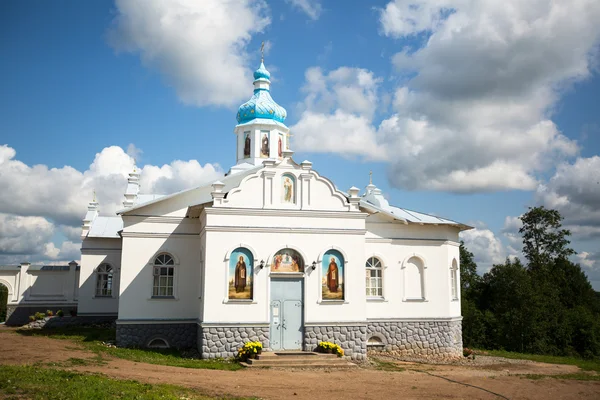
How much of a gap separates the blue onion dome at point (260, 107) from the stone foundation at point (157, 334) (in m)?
10.7

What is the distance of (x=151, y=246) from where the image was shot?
19938mm

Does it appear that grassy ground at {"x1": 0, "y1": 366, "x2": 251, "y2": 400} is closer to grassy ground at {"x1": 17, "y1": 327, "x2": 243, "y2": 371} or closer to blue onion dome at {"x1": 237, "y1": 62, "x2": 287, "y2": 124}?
grassy ground at {"x1": 17, "y1": 327, "x2": 243, "y2": 371}

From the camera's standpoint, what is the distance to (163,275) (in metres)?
20.0

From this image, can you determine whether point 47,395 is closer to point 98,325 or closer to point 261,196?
point 261,196

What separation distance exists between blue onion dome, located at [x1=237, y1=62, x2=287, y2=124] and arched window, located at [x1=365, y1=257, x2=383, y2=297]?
8.62 m

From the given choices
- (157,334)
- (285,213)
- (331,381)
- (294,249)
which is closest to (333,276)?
(294,249)

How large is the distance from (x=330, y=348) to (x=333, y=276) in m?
2.42

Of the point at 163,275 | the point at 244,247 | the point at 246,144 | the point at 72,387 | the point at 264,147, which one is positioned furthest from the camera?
the point at 246,144

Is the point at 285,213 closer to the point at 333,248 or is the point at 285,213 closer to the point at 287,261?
the point at 287,261

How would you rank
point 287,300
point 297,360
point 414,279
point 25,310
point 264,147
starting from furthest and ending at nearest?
point 25,310
point 264,147
point 414,279
point 287,300
point 297,360

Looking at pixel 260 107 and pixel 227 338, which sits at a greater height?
pixel 260 107

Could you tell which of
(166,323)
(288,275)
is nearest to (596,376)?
(288,275)

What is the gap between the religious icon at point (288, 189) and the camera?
18.8 meters

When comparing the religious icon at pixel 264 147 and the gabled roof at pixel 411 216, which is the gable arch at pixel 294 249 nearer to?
the gabled roof at pixel 411 216
